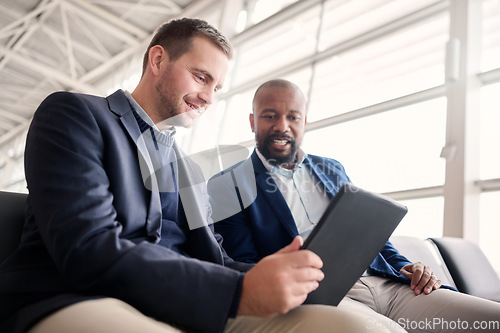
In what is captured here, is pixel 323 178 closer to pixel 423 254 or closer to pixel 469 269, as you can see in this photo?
pixel 423 254

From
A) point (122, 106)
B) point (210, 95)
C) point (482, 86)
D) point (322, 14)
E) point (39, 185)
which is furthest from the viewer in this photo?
point (322, 14)

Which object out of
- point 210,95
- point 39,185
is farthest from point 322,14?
point 39,185

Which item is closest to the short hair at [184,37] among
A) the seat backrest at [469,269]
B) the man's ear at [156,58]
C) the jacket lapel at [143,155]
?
the man's ear at [156,58]

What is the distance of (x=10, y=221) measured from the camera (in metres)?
1.09

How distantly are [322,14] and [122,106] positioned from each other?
17.4 feet

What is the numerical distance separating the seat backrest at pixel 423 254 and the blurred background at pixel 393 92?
121 centimetres

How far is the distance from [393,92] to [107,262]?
440 centimetres

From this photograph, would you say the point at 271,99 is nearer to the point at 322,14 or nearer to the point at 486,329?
the point at 486,329

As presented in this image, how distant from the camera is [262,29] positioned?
6551 mm

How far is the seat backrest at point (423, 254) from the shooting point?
2.28 metres

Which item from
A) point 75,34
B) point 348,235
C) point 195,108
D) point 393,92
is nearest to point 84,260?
point 348,235

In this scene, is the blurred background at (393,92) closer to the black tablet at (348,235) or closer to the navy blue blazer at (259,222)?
the navy blue blazer at (259,222)

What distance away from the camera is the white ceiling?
28.2 ft

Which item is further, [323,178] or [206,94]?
[323,178]
